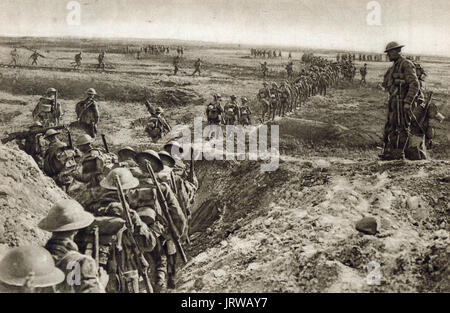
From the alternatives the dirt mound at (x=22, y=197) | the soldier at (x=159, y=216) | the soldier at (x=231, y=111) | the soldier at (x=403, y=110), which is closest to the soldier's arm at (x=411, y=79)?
the soldier at (x=403, y=110)

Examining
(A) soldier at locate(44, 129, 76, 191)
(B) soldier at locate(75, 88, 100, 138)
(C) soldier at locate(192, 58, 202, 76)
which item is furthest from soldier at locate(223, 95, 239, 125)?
(A) soldier at locate(44, 129, 76, 191)

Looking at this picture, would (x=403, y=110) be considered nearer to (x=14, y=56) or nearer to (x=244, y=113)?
(x=244, y=113)

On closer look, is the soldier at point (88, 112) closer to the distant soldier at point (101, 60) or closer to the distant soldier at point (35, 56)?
the distant soldier at point (101, 60)

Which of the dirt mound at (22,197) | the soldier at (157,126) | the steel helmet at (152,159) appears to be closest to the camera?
the dirt mound at (22,197)

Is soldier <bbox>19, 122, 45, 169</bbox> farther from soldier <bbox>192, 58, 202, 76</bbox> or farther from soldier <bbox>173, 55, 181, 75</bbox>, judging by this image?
soldier <bbox>192, 58, 202, 76</bbox>

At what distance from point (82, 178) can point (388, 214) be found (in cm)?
542

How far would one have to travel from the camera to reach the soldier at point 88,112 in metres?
12.0

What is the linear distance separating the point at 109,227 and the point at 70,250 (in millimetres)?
874

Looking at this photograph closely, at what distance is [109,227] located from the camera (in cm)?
608

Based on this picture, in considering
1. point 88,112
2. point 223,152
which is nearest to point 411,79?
point 223,152

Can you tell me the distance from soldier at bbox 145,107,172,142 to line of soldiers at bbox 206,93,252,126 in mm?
1307

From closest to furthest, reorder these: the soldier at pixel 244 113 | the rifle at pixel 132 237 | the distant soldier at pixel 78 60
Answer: the rifle at pixel 132 237 → the soldier at pixel 244 113 → the distant soldier at pixel 78 60
